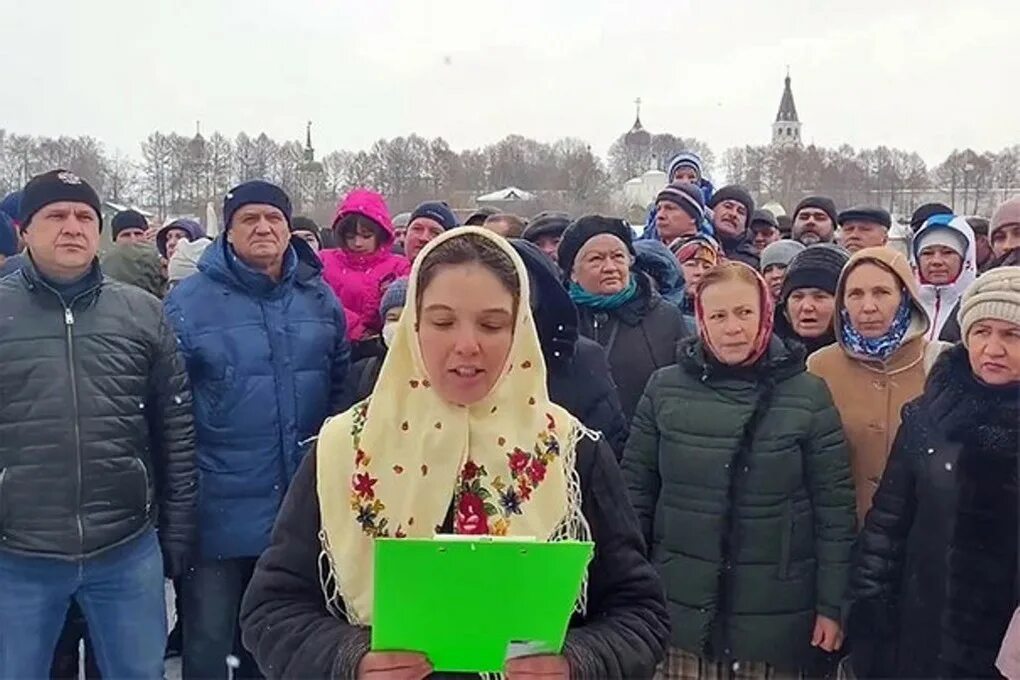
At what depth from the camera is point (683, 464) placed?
3273 millimetres

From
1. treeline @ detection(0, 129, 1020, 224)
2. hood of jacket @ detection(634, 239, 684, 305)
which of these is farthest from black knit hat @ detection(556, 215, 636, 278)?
treeline @ detection(0, 129, 1020, 224)

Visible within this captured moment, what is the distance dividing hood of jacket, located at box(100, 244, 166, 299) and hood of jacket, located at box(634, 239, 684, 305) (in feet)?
9.12

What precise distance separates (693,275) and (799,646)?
2.53 m

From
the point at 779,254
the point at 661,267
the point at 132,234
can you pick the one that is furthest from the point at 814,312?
the point at 132,234

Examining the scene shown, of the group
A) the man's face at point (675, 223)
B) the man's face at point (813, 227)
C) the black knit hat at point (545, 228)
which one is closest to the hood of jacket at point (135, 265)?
the black knit hat at point (545, 228)

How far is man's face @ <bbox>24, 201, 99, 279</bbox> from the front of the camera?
3410 millimetres

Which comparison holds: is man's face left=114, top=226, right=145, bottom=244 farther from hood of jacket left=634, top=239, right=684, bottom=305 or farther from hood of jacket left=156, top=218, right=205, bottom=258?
hood of jacket left=634, top=239, right=684, bottom=305

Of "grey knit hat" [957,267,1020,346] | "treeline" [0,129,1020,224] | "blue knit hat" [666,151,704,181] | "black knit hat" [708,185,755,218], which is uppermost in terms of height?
"treeline" [0,129,1020,224]

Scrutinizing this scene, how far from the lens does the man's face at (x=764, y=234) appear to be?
24.6 feet

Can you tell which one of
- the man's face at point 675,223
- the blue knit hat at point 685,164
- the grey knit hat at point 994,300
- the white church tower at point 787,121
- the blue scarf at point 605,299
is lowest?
the blue scarf at point 605,299

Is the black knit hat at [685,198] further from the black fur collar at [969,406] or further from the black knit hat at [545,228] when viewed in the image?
the black fur collar at [969,406]

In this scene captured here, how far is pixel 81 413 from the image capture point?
3.34 meters

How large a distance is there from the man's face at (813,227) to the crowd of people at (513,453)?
89.3 inches

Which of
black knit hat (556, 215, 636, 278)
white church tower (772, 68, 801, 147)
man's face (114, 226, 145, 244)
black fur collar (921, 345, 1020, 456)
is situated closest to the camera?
black fur collar (921, 345, 1020, 456)
